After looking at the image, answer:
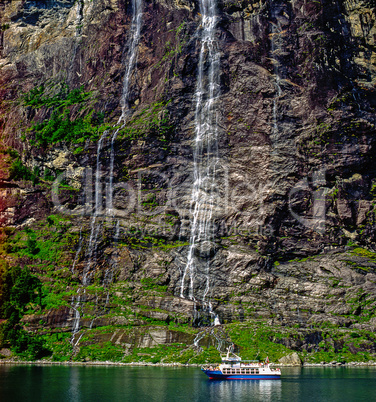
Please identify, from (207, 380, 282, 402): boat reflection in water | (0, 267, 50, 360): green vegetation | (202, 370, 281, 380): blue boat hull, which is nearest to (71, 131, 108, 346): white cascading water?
(0, 267, 50, 360): green vegetation

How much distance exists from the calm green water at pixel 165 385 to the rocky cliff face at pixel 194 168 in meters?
16.5

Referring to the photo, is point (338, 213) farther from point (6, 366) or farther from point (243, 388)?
point (6, 366)

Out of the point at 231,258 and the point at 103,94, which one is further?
the point at 103,94

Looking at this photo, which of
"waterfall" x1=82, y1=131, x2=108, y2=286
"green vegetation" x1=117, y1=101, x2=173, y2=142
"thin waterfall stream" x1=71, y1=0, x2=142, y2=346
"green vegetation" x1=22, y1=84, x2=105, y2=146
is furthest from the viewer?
"green vegetation" x1=22, y1=84, x2=105, y2=146

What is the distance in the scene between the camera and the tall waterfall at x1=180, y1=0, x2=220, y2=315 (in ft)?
348

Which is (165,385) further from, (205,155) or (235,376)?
(205,155)

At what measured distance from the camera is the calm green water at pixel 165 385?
5891 centimetres

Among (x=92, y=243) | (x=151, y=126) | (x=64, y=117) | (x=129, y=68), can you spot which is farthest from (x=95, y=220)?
(x=129, y=68)

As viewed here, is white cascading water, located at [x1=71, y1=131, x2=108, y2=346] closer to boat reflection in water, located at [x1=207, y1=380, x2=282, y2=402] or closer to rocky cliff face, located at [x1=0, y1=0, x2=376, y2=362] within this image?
rocky cliff face, located at [x1=0, y1=0, x2=376, y2=362]

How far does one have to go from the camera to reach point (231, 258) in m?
106

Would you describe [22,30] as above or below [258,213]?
above

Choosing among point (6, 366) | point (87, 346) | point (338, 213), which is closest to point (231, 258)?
point (338, 213)

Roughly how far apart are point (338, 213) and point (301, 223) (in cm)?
772

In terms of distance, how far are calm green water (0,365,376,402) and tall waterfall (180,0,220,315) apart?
25049 millimetres
